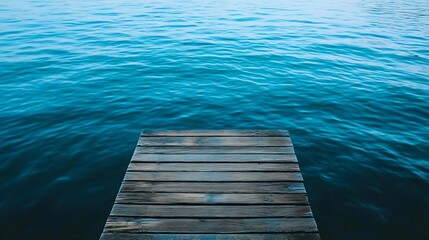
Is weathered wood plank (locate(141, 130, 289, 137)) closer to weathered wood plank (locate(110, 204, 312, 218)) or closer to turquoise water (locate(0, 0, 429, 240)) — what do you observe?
turquoise water (locate(0, 0, 429, 240))

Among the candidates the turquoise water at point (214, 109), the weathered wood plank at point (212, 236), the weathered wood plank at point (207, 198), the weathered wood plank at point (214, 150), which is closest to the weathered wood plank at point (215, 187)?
the weathered wood plank at point (207, 198)

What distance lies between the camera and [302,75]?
14906 millimetres

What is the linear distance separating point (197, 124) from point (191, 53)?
9379 mm

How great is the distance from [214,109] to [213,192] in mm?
6318

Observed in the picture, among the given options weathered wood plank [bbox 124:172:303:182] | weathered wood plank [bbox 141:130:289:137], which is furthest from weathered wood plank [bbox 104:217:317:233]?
weathered wood plank [bbox 141:130:289:137]

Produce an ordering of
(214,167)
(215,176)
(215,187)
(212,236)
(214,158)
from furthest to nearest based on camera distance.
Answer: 1. (214,158)
2. (214,167)
3. (215,176)
4. (215,187)
5. (212,236)

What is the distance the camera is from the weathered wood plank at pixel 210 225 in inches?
175

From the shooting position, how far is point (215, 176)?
573 cm

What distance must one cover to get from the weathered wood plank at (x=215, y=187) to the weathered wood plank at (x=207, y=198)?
109 millimetres

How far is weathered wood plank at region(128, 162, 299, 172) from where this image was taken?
590 cm

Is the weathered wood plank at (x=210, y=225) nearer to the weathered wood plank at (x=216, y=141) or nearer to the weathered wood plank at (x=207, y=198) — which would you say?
the weathered wood plank at (x=207, y=198)

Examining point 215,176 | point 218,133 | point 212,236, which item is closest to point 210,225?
point 212,236

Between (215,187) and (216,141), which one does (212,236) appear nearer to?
(215,187)

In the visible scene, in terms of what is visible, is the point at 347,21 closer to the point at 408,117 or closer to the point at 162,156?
the point at 408,117
